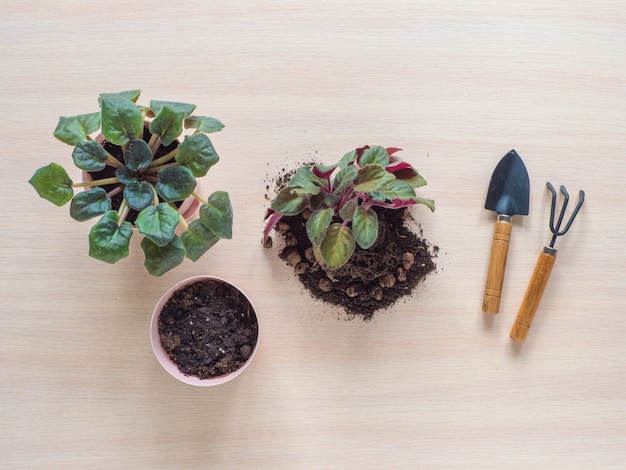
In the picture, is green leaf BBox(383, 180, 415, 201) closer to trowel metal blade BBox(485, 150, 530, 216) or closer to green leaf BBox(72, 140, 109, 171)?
trowel metal blade BBox(485, 150, 530, 216)

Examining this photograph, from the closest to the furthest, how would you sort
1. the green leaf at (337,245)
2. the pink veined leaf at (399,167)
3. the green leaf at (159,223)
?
1. the green leaf at (159,223)
2. the green leaf at (337,245)
3. the pink veined leaf at (399,167)

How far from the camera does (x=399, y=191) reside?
873mm

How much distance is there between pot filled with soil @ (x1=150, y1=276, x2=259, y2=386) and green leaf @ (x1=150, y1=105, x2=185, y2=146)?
11.5 inches

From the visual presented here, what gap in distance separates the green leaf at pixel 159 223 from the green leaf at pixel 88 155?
10cm

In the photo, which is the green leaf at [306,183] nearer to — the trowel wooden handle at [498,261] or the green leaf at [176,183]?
the green leaf at [176,183]

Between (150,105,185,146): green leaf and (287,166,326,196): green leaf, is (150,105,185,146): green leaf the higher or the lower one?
the higher one

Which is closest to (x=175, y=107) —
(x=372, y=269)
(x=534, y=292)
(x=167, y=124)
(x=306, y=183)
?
(x=167, y=124)

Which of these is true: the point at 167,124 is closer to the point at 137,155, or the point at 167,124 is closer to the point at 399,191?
the point at 137,155

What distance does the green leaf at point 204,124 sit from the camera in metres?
0.87

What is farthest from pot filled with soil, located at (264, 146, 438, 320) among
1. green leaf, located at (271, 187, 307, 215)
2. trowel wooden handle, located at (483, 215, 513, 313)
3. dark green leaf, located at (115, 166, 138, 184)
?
dark green leaf, located at (115, 166, 138, 184)

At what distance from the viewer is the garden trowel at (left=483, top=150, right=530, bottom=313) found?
1.08m

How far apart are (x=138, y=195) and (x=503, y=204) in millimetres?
671

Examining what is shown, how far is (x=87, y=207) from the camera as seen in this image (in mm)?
834

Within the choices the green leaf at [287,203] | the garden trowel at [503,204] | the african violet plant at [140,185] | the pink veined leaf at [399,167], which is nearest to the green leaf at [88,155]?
the african violet plant at [140,185]
